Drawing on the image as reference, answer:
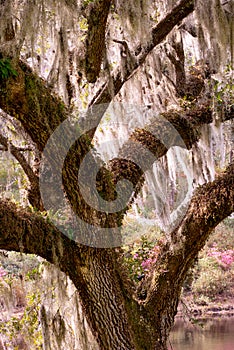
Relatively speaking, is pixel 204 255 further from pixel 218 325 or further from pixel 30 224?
pixel 30 224

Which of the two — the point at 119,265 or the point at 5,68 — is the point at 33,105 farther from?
the point at 119,265

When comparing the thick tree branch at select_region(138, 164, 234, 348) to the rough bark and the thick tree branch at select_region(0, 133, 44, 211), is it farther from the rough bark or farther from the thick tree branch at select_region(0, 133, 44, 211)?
the thick tree branch at select_region(0, 133, 44, 211)

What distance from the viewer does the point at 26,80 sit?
365cm

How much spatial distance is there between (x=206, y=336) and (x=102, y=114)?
287 inches

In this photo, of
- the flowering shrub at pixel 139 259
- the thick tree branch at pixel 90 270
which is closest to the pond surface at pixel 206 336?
the flowering shrub at pixel 139 259

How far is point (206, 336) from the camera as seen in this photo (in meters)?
10.6

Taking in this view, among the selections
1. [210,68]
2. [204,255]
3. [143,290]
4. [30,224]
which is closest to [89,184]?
[30,224]

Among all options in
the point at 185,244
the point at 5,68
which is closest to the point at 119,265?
the point at 185,244

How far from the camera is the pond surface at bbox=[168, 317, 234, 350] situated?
983 centimetres

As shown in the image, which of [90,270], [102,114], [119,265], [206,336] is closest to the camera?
[90,270]

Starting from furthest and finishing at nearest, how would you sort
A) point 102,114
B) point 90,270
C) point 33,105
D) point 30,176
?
point 30,176
point 102,114
point 90,270
point 33,105

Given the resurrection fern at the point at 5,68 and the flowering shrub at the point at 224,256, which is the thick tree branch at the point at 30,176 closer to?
the resurrection fern at the point at 5,68

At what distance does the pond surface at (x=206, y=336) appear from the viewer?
9.83 metres

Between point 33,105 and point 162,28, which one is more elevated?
point 162,28
